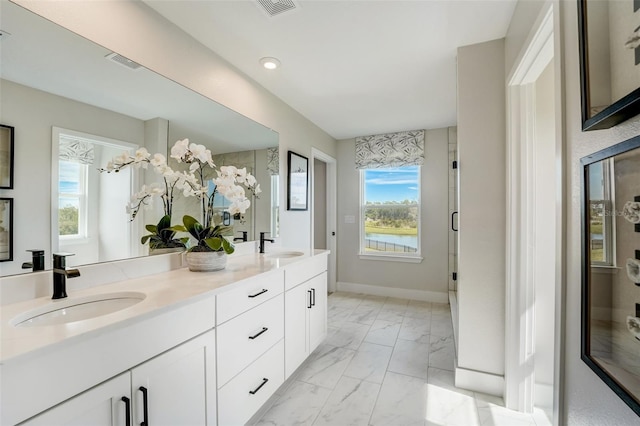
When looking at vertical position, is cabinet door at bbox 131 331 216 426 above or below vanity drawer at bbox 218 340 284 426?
above


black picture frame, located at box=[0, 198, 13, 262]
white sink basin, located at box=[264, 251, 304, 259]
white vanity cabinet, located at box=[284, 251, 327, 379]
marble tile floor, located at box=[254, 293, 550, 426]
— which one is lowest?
marble tile floor, located at box=[254, 293, 550, 426]

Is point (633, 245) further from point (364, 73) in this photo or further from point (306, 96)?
point (306, 96)

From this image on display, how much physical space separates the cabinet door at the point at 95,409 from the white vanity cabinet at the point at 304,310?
1027mm

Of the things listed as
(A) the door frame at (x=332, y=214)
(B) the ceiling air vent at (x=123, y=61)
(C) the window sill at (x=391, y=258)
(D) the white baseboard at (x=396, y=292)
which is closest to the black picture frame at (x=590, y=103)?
(B) the ceiling air vent at (x=123, y=61)

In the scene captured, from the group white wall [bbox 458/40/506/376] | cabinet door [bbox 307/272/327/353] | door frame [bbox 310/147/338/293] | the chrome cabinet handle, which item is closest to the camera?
the chrome cabinet handle

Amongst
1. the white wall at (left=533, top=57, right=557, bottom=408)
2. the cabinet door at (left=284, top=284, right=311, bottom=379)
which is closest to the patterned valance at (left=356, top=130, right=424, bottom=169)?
the white wall at (left=533, top=57, right=557, bottom=408)

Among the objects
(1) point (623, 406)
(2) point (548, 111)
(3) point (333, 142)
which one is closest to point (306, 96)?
(3) point (333, 142)

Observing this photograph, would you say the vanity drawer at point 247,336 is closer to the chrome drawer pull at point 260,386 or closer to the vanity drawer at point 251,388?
the vanity drawer at point 251,388

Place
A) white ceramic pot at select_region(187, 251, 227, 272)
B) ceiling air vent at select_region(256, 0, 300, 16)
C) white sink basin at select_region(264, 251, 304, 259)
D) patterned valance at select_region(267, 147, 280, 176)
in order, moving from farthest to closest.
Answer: patterned valance at select_region(267, 147, 280, 176) < white sink basin at select_region(264, 251, 304, 259) < white ceramic pot at select_region(187, 251, 227, 272) < ceiling air vent at select_region(256, 0, 300, 16)

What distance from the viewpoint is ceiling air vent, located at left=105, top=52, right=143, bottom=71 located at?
1377 mm

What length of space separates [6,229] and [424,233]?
12.7 ft

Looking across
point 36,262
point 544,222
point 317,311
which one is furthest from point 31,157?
point 544,222

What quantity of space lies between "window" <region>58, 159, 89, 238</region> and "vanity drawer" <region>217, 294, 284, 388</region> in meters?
0.80

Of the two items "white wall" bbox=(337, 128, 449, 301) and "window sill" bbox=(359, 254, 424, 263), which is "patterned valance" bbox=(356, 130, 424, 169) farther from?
"window sill" bbox=(359, 254, 424, 263)
